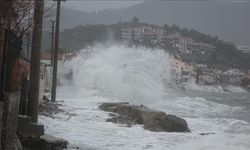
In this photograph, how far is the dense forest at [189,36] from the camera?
370 ft

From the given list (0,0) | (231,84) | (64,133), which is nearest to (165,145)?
(64,133)

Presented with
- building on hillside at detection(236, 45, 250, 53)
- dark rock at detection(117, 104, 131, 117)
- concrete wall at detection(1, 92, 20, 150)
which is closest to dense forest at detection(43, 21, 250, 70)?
building on hillside at detection(236, 45, 250, 53)

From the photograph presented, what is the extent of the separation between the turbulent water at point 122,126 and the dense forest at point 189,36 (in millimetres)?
55250

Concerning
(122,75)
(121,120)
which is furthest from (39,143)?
(122,75)

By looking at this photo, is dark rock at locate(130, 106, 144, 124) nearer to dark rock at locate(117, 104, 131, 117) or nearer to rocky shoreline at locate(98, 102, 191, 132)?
rocky shoreline at locate(98, 102, 191, 132)

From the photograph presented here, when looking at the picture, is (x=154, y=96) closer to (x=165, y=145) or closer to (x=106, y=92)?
(x=106, y=92)

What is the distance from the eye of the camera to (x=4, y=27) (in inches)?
358

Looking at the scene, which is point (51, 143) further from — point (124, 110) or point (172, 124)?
point (124, 110)

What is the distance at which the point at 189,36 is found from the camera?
Result: 159125mm

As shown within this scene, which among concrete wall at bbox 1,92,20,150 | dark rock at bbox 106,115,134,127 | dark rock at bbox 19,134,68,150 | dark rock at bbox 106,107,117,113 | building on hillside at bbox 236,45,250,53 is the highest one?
building on hillside at bbox 236,45,250,53

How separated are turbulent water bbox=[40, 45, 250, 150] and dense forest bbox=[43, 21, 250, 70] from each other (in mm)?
55250

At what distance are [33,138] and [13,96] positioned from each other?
3106mm

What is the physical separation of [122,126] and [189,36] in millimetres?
142245

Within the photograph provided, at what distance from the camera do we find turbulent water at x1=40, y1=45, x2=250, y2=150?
587 inches
